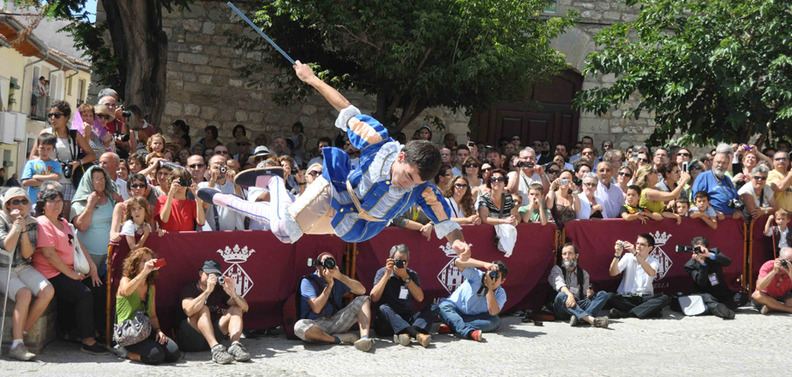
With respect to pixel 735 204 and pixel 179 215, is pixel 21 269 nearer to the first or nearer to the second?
pixel 179 215

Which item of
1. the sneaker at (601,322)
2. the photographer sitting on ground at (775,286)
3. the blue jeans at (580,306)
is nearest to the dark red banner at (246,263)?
the blue jeans at (580,306)

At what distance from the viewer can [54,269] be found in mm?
7895

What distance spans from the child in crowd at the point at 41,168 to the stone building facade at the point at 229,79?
807cm

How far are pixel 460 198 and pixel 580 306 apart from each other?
189cm

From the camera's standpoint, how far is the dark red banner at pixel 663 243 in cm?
1057

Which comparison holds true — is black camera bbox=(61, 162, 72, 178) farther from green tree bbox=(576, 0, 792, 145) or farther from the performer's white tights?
green tree bbox=(576, 0, 792, 145)

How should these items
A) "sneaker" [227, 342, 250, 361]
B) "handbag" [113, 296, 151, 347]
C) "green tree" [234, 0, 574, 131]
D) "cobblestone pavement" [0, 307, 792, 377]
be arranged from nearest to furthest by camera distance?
1. "cobblestone pavement" [0, 307, 792, 377]
2. "handbag" [113, 296, 151, 347]
3. "sneaker" [227, 342, 250, 361]
4. "green tree" [234, 0, 574, 131]

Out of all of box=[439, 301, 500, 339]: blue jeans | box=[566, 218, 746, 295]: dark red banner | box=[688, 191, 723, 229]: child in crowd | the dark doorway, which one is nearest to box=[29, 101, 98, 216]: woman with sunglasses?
box=[439, 301, 500, 339]: blue jeans

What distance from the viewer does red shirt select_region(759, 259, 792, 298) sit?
1056 centimetres

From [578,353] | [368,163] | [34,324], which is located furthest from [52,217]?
[578,353]

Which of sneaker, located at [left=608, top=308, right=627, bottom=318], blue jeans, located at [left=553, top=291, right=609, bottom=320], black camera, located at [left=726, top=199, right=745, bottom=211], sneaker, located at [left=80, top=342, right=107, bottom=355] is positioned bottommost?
sneaker, located at [left=80, top=342, right=107, bottom=355]

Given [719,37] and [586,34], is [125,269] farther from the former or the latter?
[586,34]

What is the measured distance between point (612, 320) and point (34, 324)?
20.8 ft

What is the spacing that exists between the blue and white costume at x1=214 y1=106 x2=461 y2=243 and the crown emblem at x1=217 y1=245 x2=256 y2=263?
2.03m
